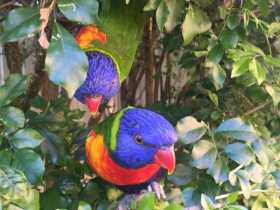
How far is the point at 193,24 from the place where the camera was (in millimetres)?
797

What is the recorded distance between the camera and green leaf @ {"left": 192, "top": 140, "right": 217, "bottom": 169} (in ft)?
2.47

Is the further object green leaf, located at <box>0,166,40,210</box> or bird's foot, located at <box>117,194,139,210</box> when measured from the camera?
bird's foot, located at <box>117,194,139,210</box>

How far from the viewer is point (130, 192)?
82 cm

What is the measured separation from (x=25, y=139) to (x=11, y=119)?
35 mm

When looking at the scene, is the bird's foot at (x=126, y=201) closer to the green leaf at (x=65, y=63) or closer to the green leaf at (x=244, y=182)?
the green leaf at (x=244, y=182)

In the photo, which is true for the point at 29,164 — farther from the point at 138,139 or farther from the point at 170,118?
the point at 170,118

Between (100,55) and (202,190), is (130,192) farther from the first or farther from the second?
(100,55)

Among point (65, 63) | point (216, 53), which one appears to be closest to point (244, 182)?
point (216, 53)

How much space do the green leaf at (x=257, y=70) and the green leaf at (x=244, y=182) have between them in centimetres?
18

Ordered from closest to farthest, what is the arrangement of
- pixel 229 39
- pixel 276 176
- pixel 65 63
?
pixel 65 63, pixel 276 176, pixel 229 39

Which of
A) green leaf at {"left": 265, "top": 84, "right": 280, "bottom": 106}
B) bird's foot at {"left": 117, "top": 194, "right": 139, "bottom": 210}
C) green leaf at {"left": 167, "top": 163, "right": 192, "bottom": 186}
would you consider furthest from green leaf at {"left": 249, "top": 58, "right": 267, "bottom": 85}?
bird's foot at {"left": 117, "top": 194, "right": 139, "bottom": 210}

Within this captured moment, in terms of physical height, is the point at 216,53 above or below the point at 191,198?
above

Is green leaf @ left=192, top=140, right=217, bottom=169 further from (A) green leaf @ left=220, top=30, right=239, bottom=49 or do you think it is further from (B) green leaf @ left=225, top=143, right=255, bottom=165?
(A) green leaf @ left=220, top=30, right=239, bottom=49

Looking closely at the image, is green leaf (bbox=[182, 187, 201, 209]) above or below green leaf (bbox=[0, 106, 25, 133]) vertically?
below
